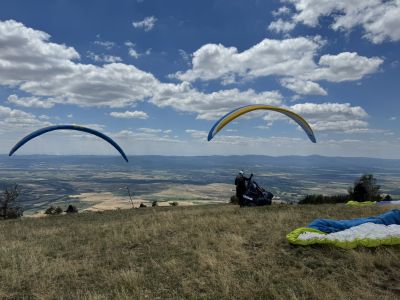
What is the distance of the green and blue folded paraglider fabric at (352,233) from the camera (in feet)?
34.9

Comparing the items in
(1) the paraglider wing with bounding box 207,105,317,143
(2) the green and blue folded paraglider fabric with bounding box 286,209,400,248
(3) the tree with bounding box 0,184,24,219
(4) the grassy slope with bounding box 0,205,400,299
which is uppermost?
(1) the paraglider wing with bounding box 207,105,317,143

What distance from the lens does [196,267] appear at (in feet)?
32.1

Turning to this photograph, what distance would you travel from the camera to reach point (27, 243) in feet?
47.3

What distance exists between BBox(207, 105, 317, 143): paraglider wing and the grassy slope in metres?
8.66

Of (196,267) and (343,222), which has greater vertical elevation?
(343,222)

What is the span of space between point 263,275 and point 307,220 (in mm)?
7966

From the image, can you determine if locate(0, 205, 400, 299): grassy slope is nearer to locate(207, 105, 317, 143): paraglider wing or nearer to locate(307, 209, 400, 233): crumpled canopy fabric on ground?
locate(307, 209, 400, 233): crumpled canopy fabric on ground

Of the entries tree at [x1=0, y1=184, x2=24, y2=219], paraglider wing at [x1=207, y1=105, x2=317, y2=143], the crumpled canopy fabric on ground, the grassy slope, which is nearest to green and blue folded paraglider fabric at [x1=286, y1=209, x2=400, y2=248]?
the crumpled canopy fabric on ground

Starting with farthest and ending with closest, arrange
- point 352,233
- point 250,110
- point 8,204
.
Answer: point 8,204 → point 250,110 → point 352,233

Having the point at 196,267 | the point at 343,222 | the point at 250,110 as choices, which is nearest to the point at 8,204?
the point at 250,110

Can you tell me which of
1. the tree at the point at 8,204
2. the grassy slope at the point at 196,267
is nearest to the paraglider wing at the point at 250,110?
the grassy slope at the point at 196,267

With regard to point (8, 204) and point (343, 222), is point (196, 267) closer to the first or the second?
point (343, 222)

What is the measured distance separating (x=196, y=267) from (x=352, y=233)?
5291mm

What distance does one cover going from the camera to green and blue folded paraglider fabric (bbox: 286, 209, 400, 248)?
34.9ft
